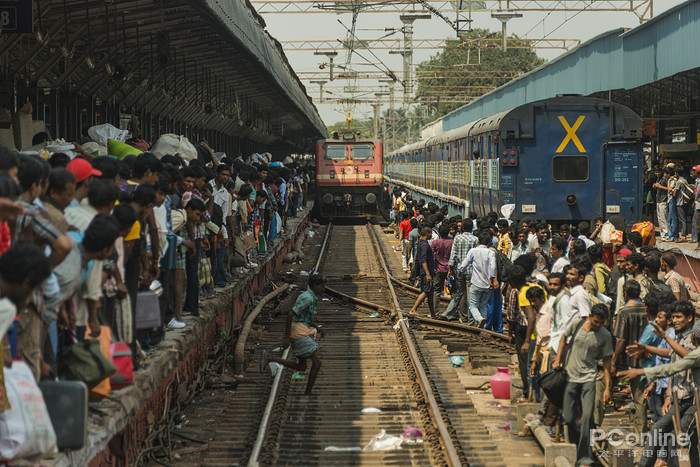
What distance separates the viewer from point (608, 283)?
34.6 ft

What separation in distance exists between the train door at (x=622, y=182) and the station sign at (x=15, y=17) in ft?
38.1

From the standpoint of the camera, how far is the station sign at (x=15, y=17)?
29.4ft

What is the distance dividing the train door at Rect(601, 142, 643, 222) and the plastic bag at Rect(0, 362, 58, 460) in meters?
14.1

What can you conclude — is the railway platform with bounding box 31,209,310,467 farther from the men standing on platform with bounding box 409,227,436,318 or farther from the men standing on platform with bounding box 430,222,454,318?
the men standing on platform with bounding box 430,222,454,318

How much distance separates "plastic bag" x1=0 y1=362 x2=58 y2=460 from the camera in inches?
188

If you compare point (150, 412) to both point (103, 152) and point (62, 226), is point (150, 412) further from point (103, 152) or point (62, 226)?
point (103, 152)

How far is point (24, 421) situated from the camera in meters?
4.87

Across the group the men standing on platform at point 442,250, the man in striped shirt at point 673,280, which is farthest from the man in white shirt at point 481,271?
the man in striped shirt at point 673,280

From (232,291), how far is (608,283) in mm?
4887

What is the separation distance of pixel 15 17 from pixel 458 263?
24.2ft

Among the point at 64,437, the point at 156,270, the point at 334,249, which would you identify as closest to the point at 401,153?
the point at 334,249

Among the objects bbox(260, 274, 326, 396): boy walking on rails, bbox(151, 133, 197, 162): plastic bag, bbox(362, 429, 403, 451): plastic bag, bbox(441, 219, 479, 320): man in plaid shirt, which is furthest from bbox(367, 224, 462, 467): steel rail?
bbox(151, 133, 197, 162): plastic bag

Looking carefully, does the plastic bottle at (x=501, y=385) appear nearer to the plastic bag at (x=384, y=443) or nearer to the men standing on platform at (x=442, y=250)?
the plastic bag at (x=384, y=443)

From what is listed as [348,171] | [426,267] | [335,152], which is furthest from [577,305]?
[335,152]
